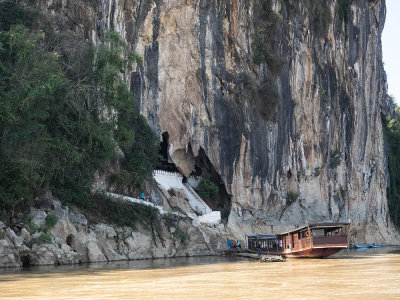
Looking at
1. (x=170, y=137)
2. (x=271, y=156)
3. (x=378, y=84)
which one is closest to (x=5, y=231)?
(x=170, y=137)

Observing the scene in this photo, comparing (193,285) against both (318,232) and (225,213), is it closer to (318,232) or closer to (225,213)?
(318,232)

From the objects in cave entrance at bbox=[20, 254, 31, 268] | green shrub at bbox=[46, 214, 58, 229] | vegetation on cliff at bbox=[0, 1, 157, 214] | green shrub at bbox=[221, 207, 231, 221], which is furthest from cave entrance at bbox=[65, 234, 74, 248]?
green shrub at bbox=[221, 207, 231, 221]

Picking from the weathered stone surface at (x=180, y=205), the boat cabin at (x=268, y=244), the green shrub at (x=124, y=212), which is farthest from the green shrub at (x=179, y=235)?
the boat cabin at (x=268, y=244)

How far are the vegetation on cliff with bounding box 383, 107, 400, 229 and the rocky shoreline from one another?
32.2 meters

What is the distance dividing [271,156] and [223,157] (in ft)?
14.7

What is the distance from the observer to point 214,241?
31.4m

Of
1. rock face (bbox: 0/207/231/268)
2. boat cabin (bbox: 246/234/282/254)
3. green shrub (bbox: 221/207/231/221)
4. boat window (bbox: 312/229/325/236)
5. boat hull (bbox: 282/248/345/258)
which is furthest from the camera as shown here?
green shrub (bbox: 221/207/231/221)

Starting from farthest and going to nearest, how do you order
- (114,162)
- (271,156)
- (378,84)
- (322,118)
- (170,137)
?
(378,84) → (322,118) → (271,156) → (170,137) → (114,162)

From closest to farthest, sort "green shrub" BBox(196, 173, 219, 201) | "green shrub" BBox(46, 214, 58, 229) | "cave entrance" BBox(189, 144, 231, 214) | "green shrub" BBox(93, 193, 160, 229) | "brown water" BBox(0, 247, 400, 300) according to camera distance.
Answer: "brown water" BBox(0, 247, 400, 300) → "green shrub" BBox(46, 214, 58, 229) → "green shrub" BBox(93, 193, 160, 229) → "green shrub" BBox(196, 173, 219, 201) → "cave entrance" BBox(189, 144, 231, 214)

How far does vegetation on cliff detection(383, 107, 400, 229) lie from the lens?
192 ft

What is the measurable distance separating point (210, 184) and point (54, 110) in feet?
50.1

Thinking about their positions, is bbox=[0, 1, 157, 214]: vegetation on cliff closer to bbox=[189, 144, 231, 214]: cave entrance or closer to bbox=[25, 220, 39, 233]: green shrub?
bbox=[25, 220, 39, 233]: green shrub

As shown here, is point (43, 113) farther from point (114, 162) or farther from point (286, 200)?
point (286, 200)

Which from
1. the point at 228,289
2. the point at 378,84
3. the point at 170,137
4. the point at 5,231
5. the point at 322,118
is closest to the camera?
the point at 228,289
